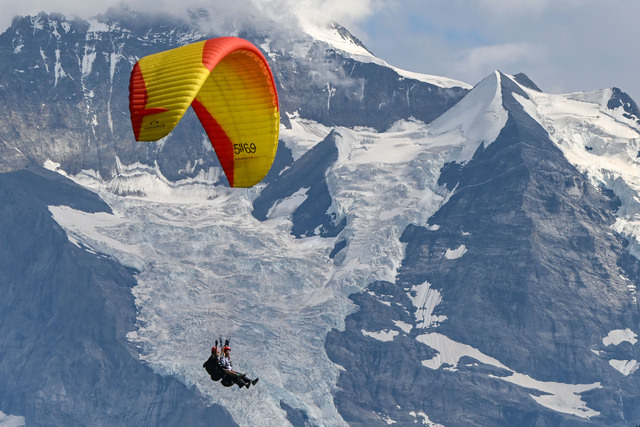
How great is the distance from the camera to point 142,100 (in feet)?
255

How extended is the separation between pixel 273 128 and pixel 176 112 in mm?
13388

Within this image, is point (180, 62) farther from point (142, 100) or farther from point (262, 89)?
point (262, 89)

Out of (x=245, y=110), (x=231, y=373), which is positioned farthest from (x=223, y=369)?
(x=245, y=110)

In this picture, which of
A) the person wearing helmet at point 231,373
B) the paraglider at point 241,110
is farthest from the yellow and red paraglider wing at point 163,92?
the person wearing helmet at point 231,373

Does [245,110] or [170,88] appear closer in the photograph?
[170,88]

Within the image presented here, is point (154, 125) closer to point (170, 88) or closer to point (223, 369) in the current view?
point (170, 88)

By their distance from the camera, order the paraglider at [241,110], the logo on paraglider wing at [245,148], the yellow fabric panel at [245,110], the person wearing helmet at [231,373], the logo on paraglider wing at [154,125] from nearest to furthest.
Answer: the logo on paraglider wing at [154,125], the person wearing helmet at [231,373], the paraglider at [241,110], the yellow fabric panel at [245,110], the logo on paraglider wing at [245,148]

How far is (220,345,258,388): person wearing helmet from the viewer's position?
264 ft

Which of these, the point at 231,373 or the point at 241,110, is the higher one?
the point at 241,110

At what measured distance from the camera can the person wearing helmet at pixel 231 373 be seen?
264 feet

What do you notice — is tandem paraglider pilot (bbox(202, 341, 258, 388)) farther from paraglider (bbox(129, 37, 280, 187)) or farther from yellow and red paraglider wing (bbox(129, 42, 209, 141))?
yellow and red paraglider wing (bbox(129, 42, 209, 141))

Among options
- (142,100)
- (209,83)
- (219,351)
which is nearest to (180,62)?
(142,100)

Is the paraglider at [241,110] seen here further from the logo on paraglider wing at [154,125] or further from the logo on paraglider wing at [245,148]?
the logo on paraglider wing at [154,125]

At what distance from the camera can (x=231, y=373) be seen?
80.9 meters
